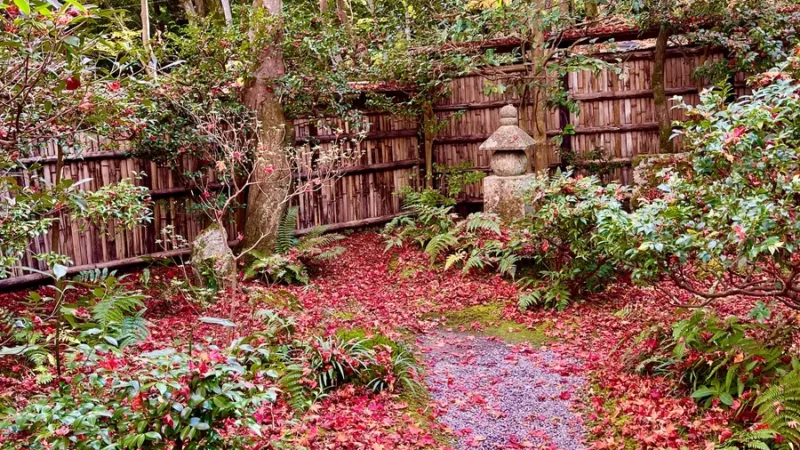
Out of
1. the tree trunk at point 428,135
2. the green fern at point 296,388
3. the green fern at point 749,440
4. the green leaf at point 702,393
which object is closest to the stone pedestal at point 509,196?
the tree trunk at point 428,135

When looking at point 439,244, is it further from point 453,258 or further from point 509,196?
point 509,196

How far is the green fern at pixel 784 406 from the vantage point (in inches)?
150

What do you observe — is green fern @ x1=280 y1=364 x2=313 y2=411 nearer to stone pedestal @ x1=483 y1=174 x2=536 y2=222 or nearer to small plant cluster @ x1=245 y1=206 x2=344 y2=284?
small plant cluster @ x1=245 y1=206 x2=344 y2=284

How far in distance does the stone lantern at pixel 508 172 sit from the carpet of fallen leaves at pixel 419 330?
1.18 m

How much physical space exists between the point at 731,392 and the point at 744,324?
67 centimetres

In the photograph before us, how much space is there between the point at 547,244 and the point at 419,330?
1592 millimetres

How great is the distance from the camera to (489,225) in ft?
28.2

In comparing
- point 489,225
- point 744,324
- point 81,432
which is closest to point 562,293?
point 489,225

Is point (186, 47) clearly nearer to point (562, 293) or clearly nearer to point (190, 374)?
point (562, 293)

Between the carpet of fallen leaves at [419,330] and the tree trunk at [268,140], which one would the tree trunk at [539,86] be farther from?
the tree trunk at [268,140]

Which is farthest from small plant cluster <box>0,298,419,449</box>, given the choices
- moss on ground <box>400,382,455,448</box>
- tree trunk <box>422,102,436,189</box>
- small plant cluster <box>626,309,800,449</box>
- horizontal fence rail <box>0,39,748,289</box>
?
tree trunk <box>422,102,436,189</box>

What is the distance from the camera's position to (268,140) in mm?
8570

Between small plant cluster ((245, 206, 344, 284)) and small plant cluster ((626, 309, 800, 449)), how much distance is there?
13.4 ft

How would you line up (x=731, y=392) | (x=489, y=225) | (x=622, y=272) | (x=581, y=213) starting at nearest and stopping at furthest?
1. (x=731, y=392)
2. (x=581, y=213)
3. (x=622, y=272)
4. (x=489, y=225)
